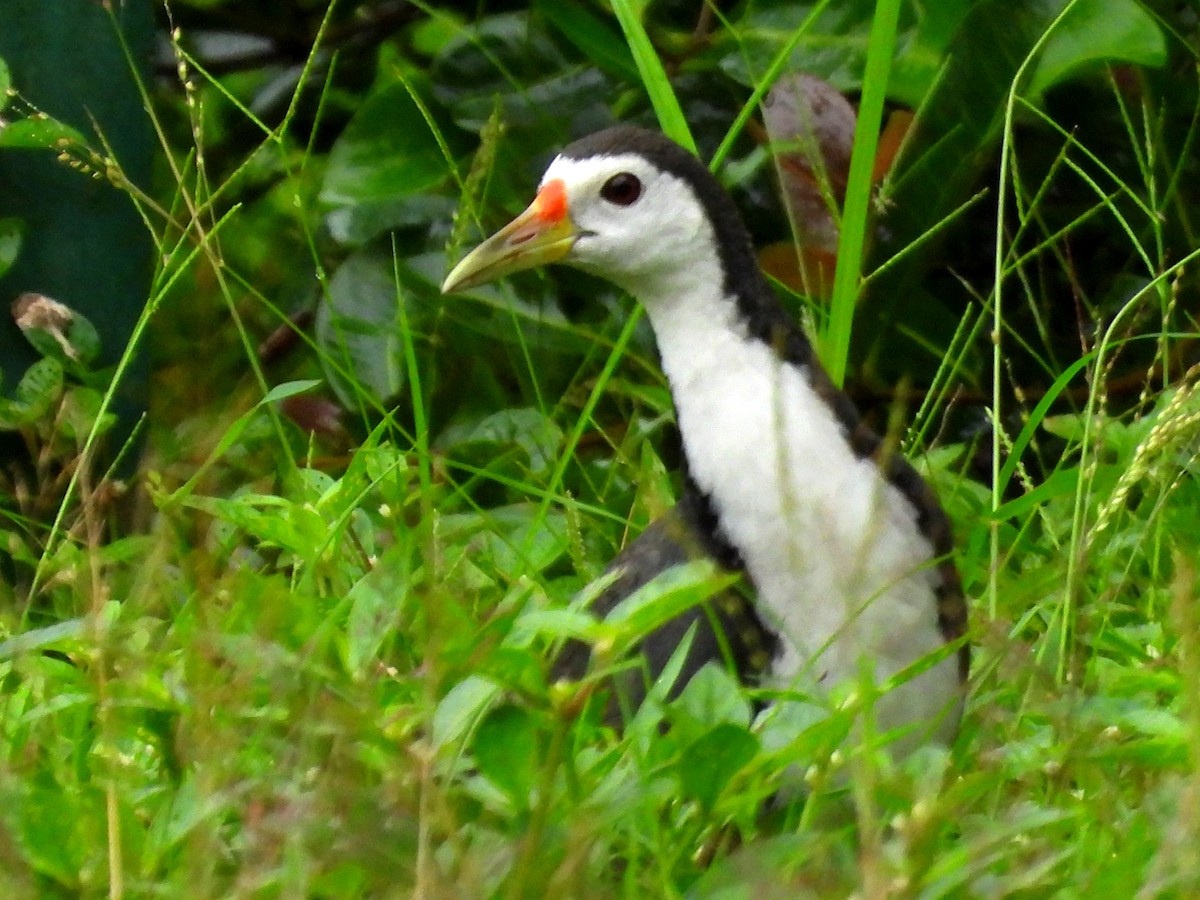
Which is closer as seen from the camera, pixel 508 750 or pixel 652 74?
pixel 508 750

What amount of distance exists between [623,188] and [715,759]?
3.20ft

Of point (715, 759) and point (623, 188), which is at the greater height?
point (623, 188)

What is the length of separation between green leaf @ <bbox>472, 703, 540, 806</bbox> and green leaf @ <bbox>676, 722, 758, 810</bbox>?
110mm

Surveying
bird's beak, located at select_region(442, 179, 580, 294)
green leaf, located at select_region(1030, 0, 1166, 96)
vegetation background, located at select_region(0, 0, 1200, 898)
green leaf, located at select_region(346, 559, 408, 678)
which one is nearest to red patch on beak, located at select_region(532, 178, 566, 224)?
bird's beak, located at select_region(442, 179, 580, 294)

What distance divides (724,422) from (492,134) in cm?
51

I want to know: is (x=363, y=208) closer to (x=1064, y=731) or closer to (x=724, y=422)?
(x=724, y=422)

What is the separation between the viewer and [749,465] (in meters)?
1.92

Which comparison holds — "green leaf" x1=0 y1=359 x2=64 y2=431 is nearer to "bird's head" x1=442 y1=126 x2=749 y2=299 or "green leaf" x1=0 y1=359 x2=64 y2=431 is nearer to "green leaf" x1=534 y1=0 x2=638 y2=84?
"bird's head" x1=442 y1=126 x2=749 y2=299

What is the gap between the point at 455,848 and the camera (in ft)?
3.64

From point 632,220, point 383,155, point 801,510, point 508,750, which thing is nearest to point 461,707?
point 508,750

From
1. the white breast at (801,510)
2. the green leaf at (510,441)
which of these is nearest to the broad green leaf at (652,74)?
the white breast at (801,510)

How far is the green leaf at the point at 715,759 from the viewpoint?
4.22ft

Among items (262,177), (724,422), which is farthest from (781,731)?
(262,177)

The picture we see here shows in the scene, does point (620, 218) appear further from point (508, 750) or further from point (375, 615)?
point (508, 750)
